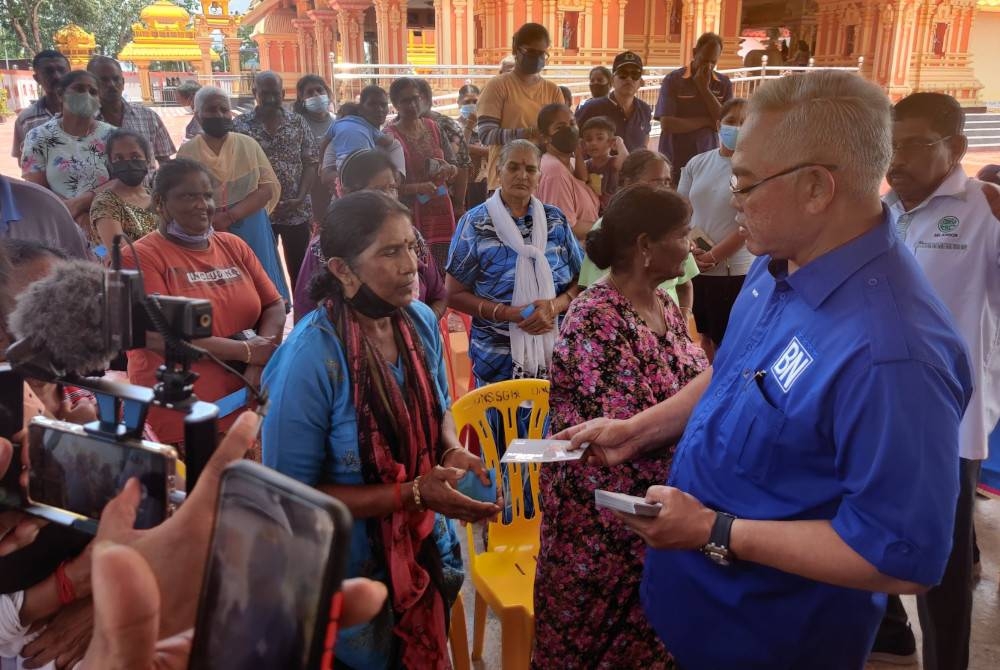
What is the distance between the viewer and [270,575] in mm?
654

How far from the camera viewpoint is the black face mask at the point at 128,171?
350 centimetres

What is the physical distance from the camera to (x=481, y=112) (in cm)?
514

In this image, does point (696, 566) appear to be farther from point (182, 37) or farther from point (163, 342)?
point (182, 37)

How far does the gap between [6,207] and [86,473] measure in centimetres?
214

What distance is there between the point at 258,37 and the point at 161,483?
32.7 m

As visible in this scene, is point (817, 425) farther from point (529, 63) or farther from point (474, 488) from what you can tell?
point (529, 63)

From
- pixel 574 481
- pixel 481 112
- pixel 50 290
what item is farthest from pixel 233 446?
pixel 481 112

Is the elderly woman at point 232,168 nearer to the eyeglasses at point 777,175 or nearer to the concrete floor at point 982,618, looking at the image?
the concrete floor at point 982,618

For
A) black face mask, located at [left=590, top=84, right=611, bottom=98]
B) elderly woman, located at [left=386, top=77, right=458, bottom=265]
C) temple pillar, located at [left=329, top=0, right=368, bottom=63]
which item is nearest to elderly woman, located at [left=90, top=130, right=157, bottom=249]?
elderly woman, located at [left=386, top=77, right=458, bottom=265]

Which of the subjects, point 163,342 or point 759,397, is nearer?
point 163,342

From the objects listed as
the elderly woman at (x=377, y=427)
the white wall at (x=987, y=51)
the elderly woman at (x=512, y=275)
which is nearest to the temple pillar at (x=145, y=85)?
the white wall at (x=987, y=51)

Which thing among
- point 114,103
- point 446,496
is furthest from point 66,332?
point 114,103

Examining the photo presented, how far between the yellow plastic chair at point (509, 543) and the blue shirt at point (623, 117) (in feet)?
11.5

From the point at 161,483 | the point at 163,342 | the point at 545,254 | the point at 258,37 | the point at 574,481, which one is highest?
the point at 258,37
